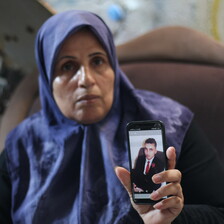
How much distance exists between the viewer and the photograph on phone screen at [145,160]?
0.55m

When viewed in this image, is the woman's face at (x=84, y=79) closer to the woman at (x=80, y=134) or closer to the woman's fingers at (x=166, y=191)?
the woman at (x=80, y=134)

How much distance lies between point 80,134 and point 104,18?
63 centimetres

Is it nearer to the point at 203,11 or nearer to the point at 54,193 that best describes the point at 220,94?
the point at 203,11

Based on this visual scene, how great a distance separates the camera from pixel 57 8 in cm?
140

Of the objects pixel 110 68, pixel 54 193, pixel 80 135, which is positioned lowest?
pixel 54 193

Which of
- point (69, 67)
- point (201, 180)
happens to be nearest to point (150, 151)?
point (201, 180)

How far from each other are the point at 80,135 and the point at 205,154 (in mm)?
309

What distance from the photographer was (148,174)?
552 millimetres

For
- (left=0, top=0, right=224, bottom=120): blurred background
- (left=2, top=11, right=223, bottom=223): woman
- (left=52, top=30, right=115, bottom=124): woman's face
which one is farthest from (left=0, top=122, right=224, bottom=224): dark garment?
(left=0, top=0, right=224, bottom=120): blurred background

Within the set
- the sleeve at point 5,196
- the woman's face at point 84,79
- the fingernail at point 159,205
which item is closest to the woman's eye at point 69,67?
the woman's face at point 84,79

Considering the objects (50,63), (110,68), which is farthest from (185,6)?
(50,63)

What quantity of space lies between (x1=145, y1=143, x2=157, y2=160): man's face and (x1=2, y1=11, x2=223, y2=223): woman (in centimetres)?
20

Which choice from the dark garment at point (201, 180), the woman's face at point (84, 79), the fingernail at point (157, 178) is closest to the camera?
the fingernail at point (157, 178)

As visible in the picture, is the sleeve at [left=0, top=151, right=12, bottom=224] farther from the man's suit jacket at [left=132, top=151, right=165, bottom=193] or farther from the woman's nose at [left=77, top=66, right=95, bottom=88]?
the man's suit jacket at [left=132, top=151, right=165, bottom=193]
